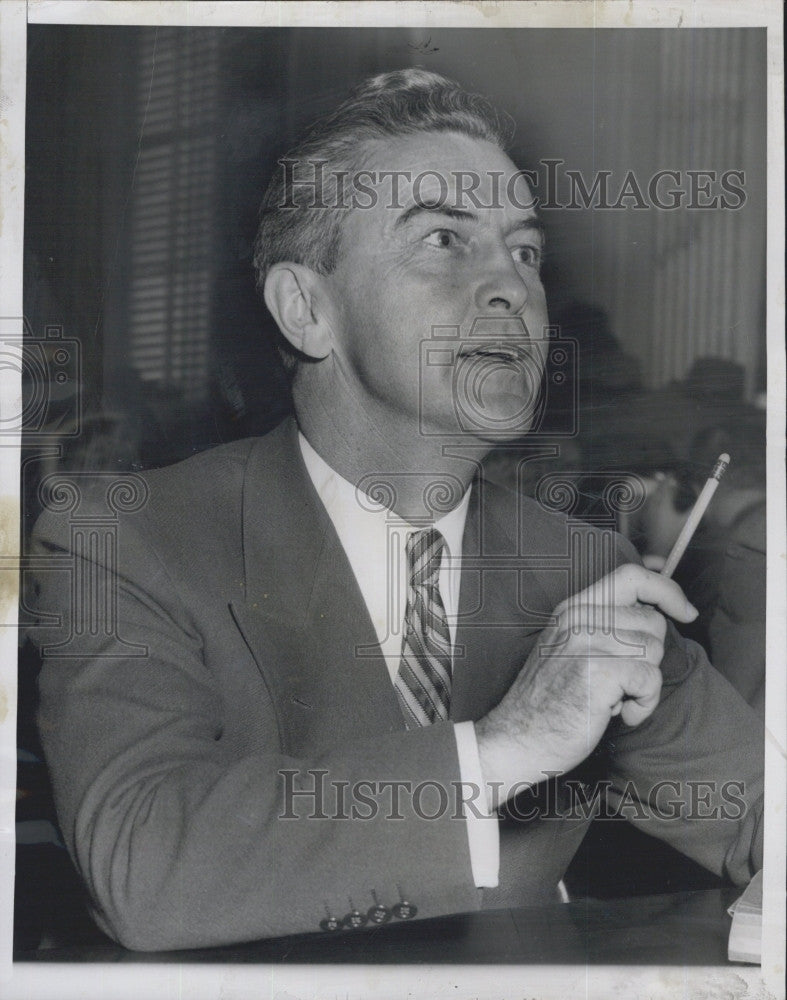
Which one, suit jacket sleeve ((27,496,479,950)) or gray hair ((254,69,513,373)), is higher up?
gray hair ((254,69,513,373))

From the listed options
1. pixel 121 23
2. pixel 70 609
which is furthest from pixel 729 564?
pixel 121 23

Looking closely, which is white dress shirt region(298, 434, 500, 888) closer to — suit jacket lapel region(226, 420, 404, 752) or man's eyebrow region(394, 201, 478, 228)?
suit jacket lapel region(226, 420, 404, 752)

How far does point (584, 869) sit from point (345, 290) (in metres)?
1.31

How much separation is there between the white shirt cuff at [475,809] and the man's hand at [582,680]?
20 millimetres

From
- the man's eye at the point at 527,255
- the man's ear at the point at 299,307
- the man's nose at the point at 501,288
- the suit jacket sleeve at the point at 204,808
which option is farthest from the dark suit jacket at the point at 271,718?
the man's eye at the point at 527,255

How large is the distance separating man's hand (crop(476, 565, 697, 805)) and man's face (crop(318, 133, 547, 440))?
46 cm

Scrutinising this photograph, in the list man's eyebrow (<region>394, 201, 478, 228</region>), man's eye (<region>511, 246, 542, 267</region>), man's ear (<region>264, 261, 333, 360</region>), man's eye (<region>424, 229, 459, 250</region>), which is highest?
man's eyebrow (<region>394, 201, 478, 228</region>)

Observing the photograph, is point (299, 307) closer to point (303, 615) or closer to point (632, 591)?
point (303, 615)

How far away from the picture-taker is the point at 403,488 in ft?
7.11

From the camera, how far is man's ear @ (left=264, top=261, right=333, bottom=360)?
2148mm

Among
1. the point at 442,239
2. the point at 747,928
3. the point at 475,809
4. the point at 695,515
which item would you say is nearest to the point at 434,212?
the point at 442,239

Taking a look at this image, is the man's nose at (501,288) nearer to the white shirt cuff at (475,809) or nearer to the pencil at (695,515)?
the pencil at (695,515)

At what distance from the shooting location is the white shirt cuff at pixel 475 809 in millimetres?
2066

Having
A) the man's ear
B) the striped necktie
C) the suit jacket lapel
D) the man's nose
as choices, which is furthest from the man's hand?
the man's ear
